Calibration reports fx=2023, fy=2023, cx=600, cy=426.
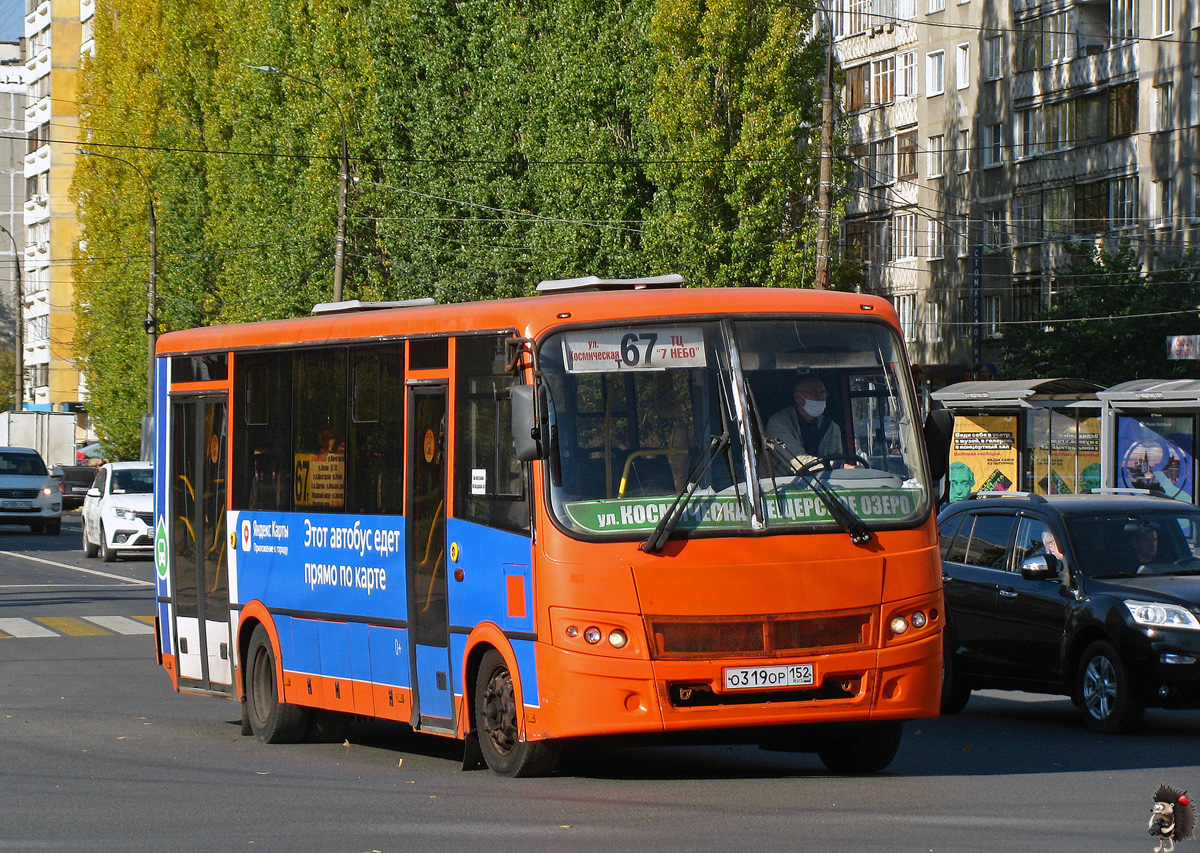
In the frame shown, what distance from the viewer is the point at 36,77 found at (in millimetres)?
105562

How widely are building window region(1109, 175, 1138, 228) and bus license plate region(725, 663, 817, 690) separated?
4819 centimetres

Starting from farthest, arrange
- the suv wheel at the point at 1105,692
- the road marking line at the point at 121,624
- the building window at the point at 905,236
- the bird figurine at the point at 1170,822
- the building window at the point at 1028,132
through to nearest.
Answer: the building window at the point at 905,236
the building window at the point at 1028,132
the road marking line at the point at 121,624
the suv wheel at the point at 1105,692
the bird figurine at the point at 1170,822

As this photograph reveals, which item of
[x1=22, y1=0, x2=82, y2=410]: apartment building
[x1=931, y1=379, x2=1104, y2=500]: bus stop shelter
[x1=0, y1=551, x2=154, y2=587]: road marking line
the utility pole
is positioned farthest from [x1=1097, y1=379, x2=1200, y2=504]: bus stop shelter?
[x1=22, y1=0, x2=82, y2=410]: apartment building

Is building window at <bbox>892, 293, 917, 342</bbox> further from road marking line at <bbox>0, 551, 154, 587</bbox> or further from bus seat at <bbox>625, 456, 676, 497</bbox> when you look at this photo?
bus seat at <bbox>625, 456, 676, 497</bbox>

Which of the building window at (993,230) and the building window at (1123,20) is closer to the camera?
the building window at (1123,20)

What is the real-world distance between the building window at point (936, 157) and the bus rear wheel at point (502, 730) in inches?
2249

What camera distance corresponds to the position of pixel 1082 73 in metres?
58.0

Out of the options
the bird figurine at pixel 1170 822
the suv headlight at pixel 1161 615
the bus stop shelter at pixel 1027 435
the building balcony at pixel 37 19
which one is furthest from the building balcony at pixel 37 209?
the bird figurine at pixel 1170 822

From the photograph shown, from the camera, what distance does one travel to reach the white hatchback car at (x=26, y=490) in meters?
44.1

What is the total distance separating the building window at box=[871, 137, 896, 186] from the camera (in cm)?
6812

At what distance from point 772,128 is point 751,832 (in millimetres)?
34647

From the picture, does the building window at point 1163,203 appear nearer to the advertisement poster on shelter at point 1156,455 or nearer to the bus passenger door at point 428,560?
the advertisement poster on shelter at point 1156,455

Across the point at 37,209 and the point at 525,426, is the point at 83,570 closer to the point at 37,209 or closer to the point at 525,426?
the point at 525,426

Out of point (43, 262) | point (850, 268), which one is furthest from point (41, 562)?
point (43, 262)
